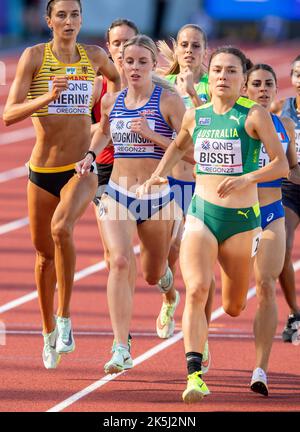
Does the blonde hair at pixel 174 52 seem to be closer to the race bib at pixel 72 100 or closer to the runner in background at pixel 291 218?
the runner in background at pixel 291 218

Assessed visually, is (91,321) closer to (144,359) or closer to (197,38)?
(144,359)

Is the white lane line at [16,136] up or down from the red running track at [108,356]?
up

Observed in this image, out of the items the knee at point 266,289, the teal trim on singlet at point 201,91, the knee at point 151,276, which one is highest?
the teal trim on singlet at point 201,91

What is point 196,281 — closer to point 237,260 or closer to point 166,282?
point 237,260

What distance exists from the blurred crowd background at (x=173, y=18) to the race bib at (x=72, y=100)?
2375 centimetres

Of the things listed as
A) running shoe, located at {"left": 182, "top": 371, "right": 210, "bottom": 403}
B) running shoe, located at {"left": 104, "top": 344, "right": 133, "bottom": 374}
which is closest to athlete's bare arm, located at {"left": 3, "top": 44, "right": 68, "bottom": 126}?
running shoe, located at {"left": 104, "top": 344, "right": 133, "bottom": 374}

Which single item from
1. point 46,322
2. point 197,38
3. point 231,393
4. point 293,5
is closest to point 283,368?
point 231,393

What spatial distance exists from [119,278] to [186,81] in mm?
1696

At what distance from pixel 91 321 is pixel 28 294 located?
128 cm

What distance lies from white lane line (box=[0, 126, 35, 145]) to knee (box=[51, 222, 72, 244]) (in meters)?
14.9

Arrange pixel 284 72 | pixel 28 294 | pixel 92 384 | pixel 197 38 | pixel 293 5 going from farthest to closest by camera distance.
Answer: pixel 293 5, pixel 284 72, pixel 28 294, pixel 197 38, pixel 92 384

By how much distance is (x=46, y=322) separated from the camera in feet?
30.3

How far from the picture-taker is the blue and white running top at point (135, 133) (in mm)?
8742

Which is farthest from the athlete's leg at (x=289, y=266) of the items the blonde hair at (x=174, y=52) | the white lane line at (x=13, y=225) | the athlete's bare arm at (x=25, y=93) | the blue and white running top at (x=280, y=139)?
the white lane line at (x=13, y=225)
